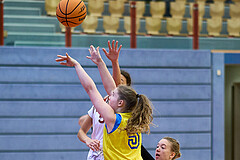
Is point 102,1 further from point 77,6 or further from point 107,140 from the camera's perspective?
point 107,140

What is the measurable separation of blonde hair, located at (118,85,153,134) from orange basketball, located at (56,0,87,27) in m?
1.65

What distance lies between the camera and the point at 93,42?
674 cm

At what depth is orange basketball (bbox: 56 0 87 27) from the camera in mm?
4246

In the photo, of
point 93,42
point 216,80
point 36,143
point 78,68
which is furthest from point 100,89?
point 78,68

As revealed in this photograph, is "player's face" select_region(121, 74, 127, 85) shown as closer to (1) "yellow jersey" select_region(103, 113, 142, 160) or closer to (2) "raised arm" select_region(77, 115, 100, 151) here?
(2) "raised arm" select_region(77, 115, 100, 151)

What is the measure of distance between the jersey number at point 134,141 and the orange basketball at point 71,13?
1842 millimetres

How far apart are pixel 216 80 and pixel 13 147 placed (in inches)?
145

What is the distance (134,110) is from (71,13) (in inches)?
70.0

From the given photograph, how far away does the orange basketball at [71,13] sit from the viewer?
4.25 meters

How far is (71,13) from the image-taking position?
4234 mm

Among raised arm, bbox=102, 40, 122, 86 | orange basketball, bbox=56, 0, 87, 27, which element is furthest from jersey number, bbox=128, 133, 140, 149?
orange basketball, bbox=56, 0, 87, 27

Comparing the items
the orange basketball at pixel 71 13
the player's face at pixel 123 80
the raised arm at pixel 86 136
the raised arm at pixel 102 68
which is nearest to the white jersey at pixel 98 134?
the raised arm at pixel 86 136

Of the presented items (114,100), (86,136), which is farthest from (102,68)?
(86,136)

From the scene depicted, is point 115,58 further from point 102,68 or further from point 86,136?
point 86,136
